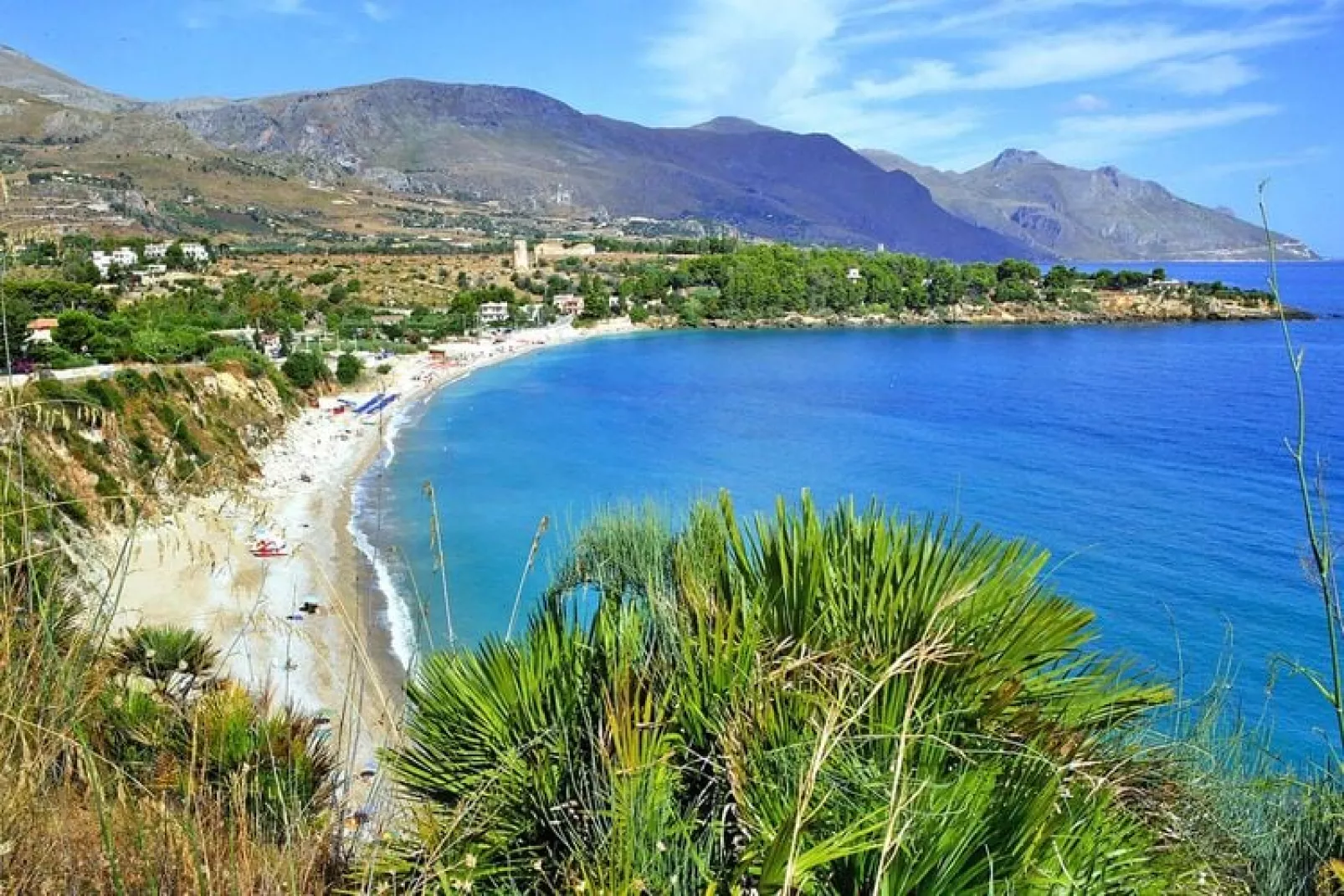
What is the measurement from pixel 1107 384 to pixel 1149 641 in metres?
44.1

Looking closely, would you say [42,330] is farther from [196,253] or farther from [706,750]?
[196,253]

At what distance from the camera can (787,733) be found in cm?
307

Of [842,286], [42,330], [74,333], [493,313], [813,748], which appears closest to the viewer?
[813,748]

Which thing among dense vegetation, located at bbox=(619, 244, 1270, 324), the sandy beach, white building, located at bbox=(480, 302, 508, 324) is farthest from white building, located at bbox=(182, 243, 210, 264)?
dense vegetation, located at bbox=(619, 244, 1270, 324)

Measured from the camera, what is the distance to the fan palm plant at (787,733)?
2.48 m

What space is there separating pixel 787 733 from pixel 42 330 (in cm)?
4041

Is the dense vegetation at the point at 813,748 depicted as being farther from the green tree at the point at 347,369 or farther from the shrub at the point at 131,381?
the green tree at the point at 347,369

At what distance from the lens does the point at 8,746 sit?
2.32 meters

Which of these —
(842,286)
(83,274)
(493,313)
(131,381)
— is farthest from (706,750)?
(842,286)

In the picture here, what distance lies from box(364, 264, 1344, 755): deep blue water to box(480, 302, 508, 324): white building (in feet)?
26.2

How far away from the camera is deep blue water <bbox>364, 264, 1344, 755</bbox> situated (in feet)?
75.5

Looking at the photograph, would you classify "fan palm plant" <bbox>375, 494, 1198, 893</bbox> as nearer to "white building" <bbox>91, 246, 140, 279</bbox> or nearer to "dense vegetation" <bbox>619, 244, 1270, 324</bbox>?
"white building" <bbox>91, 246, 140, 279</bbox>

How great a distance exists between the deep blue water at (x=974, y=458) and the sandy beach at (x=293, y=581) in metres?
1.50

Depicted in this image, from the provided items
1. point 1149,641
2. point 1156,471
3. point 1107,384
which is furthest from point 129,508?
point 1107,384
